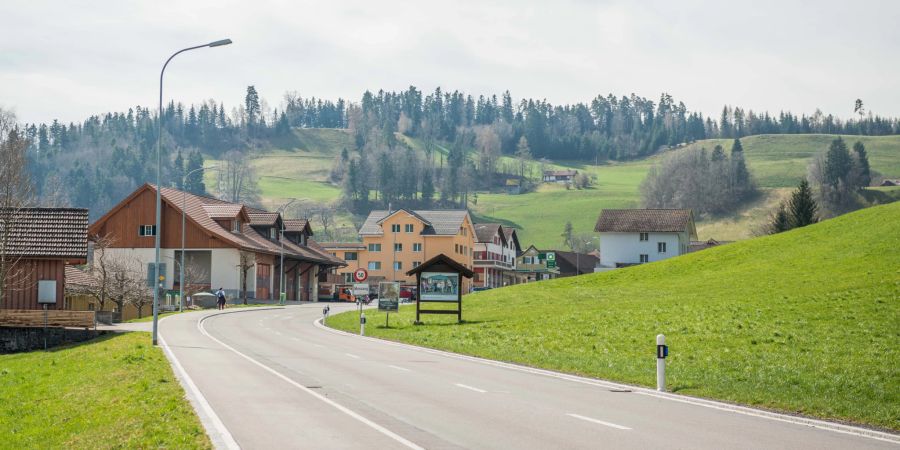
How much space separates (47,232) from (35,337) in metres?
9.52

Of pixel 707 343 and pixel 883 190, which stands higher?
pixel 883 190

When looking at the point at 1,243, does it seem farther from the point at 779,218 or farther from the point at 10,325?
the point at 779,218

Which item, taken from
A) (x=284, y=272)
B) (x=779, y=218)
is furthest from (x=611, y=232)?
(x=284, y=272)

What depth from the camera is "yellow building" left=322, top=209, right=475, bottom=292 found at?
118625mm

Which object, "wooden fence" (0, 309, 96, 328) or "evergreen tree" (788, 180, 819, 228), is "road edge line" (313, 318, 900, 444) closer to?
"wooden fence" (0, 309, 96, 328)

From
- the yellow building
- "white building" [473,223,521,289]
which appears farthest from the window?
"white building" [473,223,521,289]

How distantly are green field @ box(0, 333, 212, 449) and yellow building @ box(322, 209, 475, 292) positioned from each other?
84665 mm

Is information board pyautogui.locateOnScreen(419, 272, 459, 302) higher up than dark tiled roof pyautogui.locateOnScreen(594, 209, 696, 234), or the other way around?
dark tiled roof pyautogui.locateOnScreen(594, 209, 696, 234)

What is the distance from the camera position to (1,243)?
48.3 m

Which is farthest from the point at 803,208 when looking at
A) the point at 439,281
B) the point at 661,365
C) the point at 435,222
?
the point at 661,365

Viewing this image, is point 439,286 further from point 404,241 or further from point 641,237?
point 404,241

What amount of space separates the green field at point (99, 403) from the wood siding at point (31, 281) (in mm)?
16392

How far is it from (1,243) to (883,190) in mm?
185564

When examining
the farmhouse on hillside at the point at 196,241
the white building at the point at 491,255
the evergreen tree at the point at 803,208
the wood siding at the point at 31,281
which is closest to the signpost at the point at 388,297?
the wood siding at the point at 31,281
